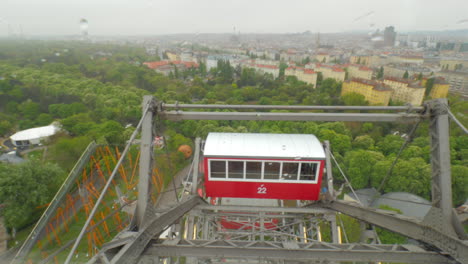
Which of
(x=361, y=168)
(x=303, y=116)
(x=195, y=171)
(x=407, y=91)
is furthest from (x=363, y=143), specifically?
(x=407, y=91)

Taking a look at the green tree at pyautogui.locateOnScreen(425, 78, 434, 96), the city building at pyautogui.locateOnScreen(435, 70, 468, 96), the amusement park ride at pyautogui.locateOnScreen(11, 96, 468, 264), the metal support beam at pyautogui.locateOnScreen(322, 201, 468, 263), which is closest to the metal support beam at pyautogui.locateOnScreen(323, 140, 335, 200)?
the amusement park ride at pyautogui.locateOnScreen(11, 96, 468, 264)

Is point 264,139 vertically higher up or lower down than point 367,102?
higher up

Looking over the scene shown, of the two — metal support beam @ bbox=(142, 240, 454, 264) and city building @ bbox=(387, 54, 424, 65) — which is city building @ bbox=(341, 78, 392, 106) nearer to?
city building @ bbox=(387, 54, 424, 65)

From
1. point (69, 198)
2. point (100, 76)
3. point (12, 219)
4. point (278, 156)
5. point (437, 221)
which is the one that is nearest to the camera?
point (437, 221)

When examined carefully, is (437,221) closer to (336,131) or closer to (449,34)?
(336,131)

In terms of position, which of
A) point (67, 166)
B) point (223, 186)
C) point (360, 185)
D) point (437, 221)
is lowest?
point (360, 185)

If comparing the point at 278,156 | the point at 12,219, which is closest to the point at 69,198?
the point at 12,219
